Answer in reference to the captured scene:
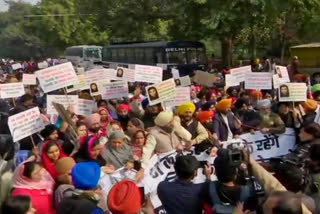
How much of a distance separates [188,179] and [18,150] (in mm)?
3351

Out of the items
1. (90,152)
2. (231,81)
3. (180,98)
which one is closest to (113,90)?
A: (180,98)

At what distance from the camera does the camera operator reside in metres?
4.33

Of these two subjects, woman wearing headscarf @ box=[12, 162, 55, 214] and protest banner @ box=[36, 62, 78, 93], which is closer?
woman wearing headscarf @ box=[12, 162, 55, 214]

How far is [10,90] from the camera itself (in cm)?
1129

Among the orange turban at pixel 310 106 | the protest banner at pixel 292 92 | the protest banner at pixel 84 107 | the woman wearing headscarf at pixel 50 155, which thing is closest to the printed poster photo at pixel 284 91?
the protest banner at pixel 292 92

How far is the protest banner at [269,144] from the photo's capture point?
7582mm

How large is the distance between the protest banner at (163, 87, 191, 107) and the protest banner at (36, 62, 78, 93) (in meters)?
1.54

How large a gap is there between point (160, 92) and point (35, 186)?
13.1 ft

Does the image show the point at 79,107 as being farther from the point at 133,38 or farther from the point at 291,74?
the point at 133,38

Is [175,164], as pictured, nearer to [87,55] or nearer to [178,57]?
[178,57]

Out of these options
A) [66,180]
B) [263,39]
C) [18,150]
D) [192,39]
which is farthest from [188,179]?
[263,39]

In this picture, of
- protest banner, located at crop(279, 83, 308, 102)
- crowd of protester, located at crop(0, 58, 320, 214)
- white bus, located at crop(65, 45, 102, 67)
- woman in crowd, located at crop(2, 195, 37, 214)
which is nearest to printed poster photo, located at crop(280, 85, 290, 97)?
protest banner, located at crop(279, 83, 308, 102)

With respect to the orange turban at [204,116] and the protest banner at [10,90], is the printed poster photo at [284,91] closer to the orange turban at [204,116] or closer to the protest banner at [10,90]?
the orange turban at [204,116]

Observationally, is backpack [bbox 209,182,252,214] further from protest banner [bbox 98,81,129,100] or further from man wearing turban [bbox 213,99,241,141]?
protest banner [bbox 98,81,129,100]
